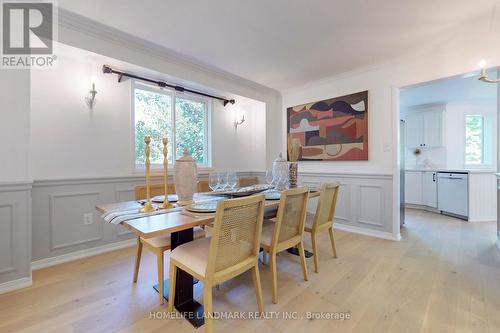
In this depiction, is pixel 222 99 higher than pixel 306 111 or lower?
higher

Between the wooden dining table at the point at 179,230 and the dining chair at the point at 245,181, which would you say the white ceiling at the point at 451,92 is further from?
the wooden dining table at the point at 179,230

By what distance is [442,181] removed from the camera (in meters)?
4.35

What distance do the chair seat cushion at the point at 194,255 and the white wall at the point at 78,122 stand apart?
5.70 feet

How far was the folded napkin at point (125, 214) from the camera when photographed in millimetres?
1315

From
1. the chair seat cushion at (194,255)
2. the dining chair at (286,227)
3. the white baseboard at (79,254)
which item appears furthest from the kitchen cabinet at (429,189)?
the white baseboard at (79,254)

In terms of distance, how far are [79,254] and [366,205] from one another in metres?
3.66

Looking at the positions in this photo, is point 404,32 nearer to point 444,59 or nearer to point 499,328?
point 444,59

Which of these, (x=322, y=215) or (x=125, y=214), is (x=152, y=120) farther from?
(x=322, y=215)

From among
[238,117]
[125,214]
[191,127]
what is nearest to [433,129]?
[238,117]

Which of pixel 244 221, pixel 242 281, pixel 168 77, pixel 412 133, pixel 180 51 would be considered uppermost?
pixel 180 51

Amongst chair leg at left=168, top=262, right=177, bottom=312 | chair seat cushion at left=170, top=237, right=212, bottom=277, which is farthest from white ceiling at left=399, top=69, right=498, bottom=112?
chair leg at left=168, top=262, right=177, bottom=312

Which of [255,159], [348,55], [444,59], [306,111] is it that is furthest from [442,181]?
[255,159]

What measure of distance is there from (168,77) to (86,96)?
946 millimetres

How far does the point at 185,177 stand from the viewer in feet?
5.59
